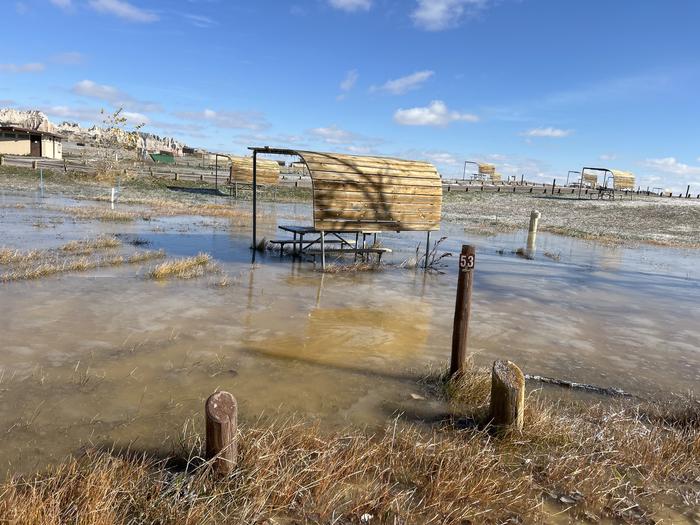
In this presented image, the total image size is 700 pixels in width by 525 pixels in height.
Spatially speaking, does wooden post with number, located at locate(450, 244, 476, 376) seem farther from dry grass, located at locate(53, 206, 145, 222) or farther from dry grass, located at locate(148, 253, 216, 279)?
dry grass, located at locate(53, 206, 145, 222)

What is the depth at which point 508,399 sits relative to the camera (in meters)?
4.67

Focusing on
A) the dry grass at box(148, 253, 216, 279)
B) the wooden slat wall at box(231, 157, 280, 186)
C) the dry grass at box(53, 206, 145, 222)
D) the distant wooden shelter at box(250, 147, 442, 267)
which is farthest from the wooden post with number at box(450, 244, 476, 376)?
the wooden slat wall at box(231, 157, 280, 186)

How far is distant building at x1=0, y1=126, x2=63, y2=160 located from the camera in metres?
51.3

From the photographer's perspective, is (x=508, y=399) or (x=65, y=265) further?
(x=65, y=265)

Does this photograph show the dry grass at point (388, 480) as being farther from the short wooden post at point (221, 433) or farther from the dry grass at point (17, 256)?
the dry grass at point (17, 256)

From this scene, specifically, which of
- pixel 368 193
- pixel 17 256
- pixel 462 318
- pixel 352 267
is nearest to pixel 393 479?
pixel 462 318

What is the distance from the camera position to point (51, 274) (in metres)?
10.2

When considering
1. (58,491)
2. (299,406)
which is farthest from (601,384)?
(58,491)

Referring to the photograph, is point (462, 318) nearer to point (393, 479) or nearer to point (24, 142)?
point (393, 479)

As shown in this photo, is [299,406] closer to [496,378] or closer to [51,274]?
[496,378]

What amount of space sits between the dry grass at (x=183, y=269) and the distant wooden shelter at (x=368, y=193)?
9.40 feet

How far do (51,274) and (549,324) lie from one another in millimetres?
9637

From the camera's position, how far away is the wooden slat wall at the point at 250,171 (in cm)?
3709

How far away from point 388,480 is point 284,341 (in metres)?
3.69
